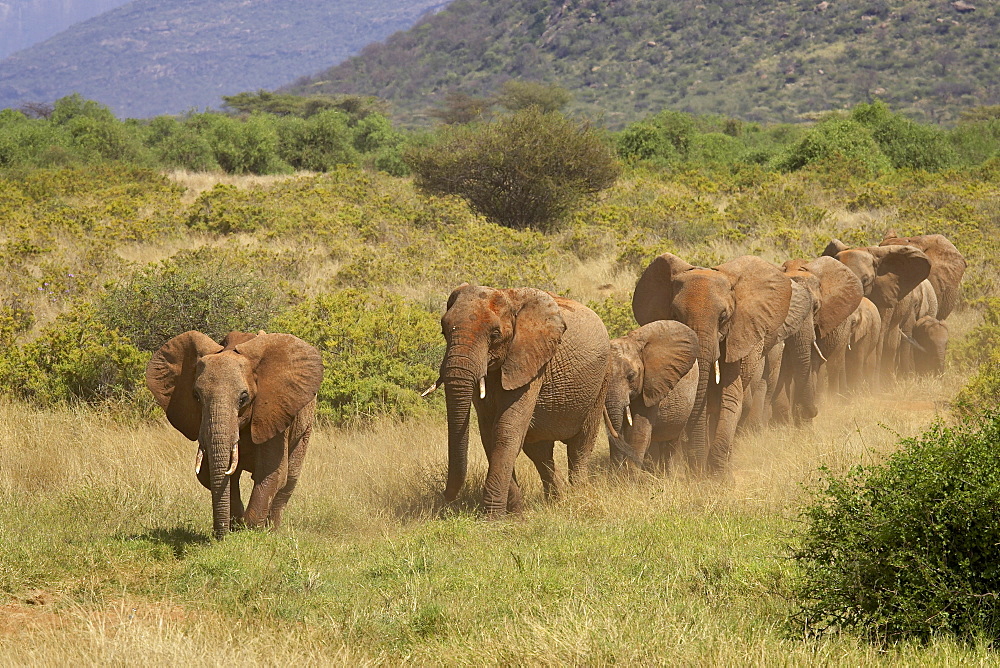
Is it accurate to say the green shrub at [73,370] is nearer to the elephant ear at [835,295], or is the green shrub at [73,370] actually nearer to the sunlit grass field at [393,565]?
the sunlit grass field at [393,565]

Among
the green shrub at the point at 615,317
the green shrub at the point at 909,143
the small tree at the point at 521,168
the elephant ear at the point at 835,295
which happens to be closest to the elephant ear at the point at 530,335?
the elephant ear at the point at 835,295

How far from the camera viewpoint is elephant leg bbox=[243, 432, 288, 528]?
675 centimetres

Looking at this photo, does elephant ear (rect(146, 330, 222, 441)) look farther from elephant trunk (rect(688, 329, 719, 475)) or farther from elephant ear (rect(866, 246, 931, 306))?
elephant ear (rect(866, 246, 931, 306))

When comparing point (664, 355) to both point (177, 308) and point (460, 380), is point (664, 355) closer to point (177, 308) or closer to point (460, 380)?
point (460, 380)

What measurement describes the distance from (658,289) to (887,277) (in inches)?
194

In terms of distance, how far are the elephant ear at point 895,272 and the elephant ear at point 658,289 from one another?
15.3 ft

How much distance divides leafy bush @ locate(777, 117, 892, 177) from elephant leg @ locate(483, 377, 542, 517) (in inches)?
841

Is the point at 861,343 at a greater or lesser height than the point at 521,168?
lesser

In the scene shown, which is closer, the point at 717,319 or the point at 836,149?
the point at 717,319

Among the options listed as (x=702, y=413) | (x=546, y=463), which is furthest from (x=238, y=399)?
(x=702, y=413)

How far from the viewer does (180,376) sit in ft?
21.9

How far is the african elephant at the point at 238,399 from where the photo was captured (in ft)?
20.3

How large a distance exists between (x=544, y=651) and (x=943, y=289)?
10.9 metres

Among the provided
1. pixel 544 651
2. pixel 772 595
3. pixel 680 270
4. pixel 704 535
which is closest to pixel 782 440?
pixel 680 270
